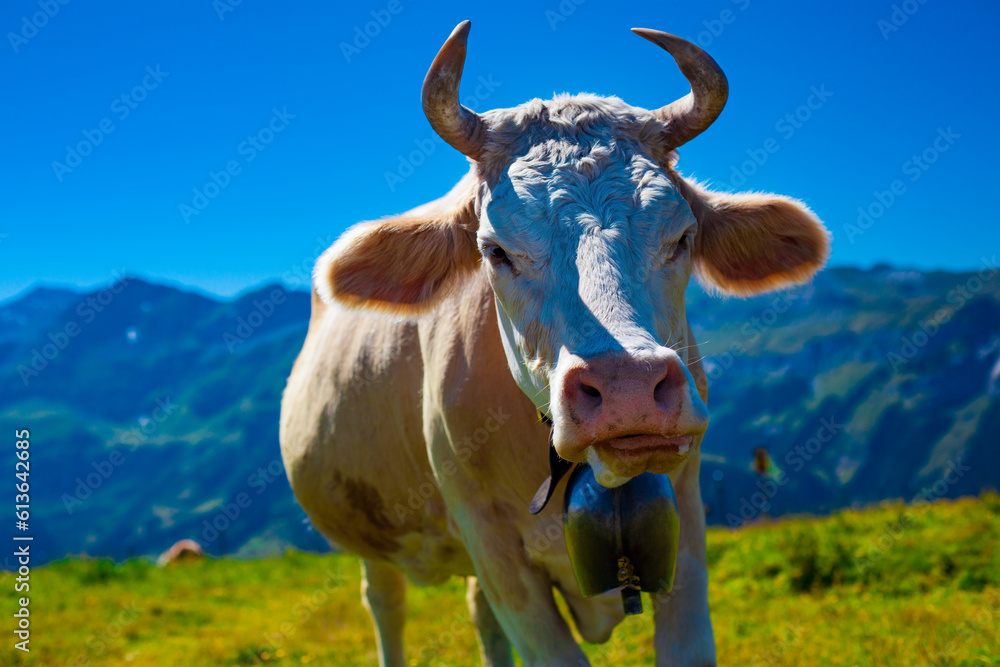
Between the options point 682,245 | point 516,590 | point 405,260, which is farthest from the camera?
point 405,260

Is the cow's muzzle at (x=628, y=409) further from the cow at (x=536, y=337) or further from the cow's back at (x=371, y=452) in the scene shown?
the cow's back at (x=371, y=452)

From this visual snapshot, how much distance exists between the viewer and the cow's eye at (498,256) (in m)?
2.65

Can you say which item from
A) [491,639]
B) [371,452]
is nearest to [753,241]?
[371,452]

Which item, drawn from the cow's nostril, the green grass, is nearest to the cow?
the cow's nostril

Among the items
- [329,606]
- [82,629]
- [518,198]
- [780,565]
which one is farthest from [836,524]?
[82,629]

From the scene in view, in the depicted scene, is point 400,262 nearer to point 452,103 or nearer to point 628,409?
point 452,103

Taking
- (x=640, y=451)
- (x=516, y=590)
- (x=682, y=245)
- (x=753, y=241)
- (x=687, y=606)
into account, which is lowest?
(x=687, y=606)

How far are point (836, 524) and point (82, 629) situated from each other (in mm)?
7592

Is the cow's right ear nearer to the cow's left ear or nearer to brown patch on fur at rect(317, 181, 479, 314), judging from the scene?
brown patch on fur at rect(317, 181, 479, 314)

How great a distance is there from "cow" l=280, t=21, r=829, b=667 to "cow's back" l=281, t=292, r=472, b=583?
0.01m

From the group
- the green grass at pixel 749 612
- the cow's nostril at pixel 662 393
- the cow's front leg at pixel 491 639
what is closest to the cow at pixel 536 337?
the cow's nostril at pixel 662 393

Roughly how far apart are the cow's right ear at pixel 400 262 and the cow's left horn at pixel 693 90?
83cm

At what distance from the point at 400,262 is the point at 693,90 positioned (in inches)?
51.7

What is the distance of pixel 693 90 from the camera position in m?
2.84
